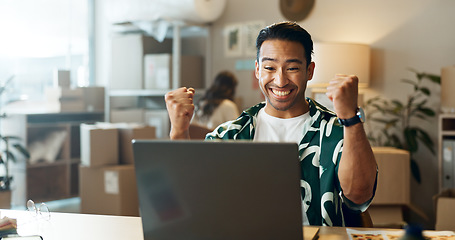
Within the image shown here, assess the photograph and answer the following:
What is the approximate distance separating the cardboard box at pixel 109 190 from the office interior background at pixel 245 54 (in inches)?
44.2

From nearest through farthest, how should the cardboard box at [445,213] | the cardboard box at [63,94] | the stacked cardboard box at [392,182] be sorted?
the cardboard box at [445,213], the stacked cardboard box at [392,182], the cardboard box at [63,94]

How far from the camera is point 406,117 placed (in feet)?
→ 12.9

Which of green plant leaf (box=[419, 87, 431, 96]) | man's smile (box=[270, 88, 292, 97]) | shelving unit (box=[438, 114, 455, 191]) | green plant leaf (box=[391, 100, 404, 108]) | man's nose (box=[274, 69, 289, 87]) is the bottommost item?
shelving unit (box=[438, 114, 455, 191])

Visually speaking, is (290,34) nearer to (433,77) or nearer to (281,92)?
(281,92)

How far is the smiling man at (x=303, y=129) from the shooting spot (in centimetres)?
145

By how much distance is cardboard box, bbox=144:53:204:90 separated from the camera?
15.4ft

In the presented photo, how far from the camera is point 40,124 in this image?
481 centimetres

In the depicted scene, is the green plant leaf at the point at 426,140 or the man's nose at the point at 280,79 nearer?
the man's nose at the point at 280,79

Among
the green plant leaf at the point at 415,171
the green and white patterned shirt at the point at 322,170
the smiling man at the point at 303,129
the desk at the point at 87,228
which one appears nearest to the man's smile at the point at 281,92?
the smiling man at the point at 303,129

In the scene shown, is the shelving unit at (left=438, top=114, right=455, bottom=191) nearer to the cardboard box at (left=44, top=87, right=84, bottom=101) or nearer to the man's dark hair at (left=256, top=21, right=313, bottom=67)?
the man's dark hair at (left=256, top=21, right=313, bottom=67)

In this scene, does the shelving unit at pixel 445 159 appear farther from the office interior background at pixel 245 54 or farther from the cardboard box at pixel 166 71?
the cardboard box at pixel 166 71

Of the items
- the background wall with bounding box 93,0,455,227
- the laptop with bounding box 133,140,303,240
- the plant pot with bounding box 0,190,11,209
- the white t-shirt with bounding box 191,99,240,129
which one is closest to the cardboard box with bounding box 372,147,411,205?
the background wall with bounding box 93,0,455,227

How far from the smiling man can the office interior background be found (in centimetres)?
255

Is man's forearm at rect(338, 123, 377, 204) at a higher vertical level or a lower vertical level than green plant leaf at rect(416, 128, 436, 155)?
higher
